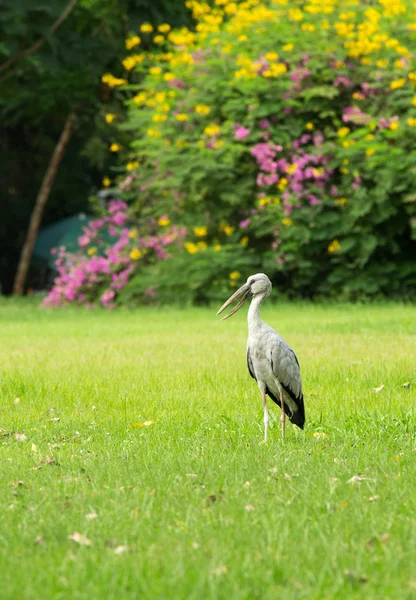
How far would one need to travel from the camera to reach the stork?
21.5 feet

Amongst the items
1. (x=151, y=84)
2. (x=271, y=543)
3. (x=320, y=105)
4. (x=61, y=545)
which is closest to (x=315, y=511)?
(x=271, y=543)

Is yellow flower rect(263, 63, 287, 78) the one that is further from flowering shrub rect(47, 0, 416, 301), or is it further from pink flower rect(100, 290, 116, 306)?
pink flower rect(100, 290, 116, 306)

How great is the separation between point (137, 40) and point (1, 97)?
13.7 ft

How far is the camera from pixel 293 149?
18766 millimetres

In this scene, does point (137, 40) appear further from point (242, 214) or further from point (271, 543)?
point (271, 543)

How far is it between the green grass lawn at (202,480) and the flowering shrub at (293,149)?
6.68 metres

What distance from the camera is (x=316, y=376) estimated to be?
9539 millimetres

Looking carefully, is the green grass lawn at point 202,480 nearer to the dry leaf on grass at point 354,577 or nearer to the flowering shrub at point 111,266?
the dry leaf on grass at point 354,577

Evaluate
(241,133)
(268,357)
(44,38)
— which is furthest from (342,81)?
(268,357)

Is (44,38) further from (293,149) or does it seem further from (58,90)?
(293,149)

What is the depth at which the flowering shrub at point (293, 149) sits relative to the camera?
17984mm

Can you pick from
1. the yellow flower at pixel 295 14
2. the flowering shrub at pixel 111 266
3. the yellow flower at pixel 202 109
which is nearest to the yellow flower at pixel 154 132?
the yellow flower at pixel 202 109

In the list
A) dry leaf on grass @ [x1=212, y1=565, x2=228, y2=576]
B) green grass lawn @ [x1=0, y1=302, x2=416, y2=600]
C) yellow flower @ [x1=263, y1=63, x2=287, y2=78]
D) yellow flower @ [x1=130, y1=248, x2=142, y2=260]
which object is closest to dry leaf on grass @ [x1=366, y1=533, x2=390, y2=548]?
green grass lawn @ [x1=0, y1=302, x2=416, y2=600]

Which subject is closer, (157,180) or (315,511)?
(315,511)
